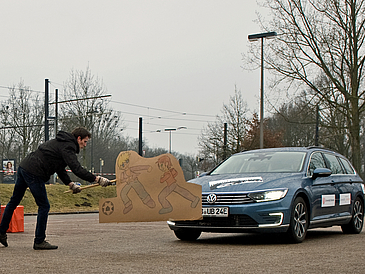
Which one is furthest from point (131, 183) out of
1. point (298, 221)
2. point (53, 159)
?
point (298, 221)

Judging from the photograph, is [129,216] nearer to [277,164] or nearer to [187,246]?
[187,246]

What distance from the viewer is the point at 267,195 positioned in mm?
8906

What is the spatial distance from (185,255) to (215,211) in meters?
1.44

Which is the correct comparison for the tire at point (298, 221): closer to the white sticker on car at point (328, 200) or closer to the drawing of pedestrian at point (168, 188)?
the white sticker on car at point (328, 200)

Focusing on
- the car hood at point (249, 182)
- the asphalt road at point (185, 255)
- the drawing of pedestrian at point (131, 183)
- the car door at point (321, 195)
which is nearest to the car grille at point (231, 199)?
the car hood at point (249, 182)

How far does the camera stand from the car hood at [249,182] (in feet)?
29.6

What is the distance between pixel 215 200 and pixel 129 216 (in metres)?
1.38

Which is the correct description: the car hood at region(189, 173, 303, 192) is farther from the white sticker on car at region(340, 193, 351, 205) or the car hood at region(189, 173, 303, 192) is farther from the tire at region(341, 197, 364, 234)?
the tire at region(341, 197, 364, 234)

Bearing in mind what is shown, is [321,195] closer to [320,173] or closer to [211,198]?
[320,173]

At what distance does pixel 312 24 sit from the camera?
106ft

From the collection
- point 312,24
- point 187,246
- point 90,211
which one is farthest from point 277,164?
point 312,24

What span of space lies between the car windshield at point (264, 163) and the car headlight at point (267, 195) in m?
0.97

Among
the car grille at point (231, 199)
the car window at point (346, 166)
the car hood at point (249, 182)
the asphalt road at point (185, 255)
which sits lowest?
the asphalt road at point (185, 255)

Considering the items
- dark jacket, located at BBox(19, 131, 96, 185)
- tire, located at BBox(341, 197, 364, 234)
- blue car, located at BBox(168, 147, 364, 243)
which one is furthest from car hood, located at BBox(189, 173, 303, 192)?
tire, located at BBox(341, 197, 364, 234)
